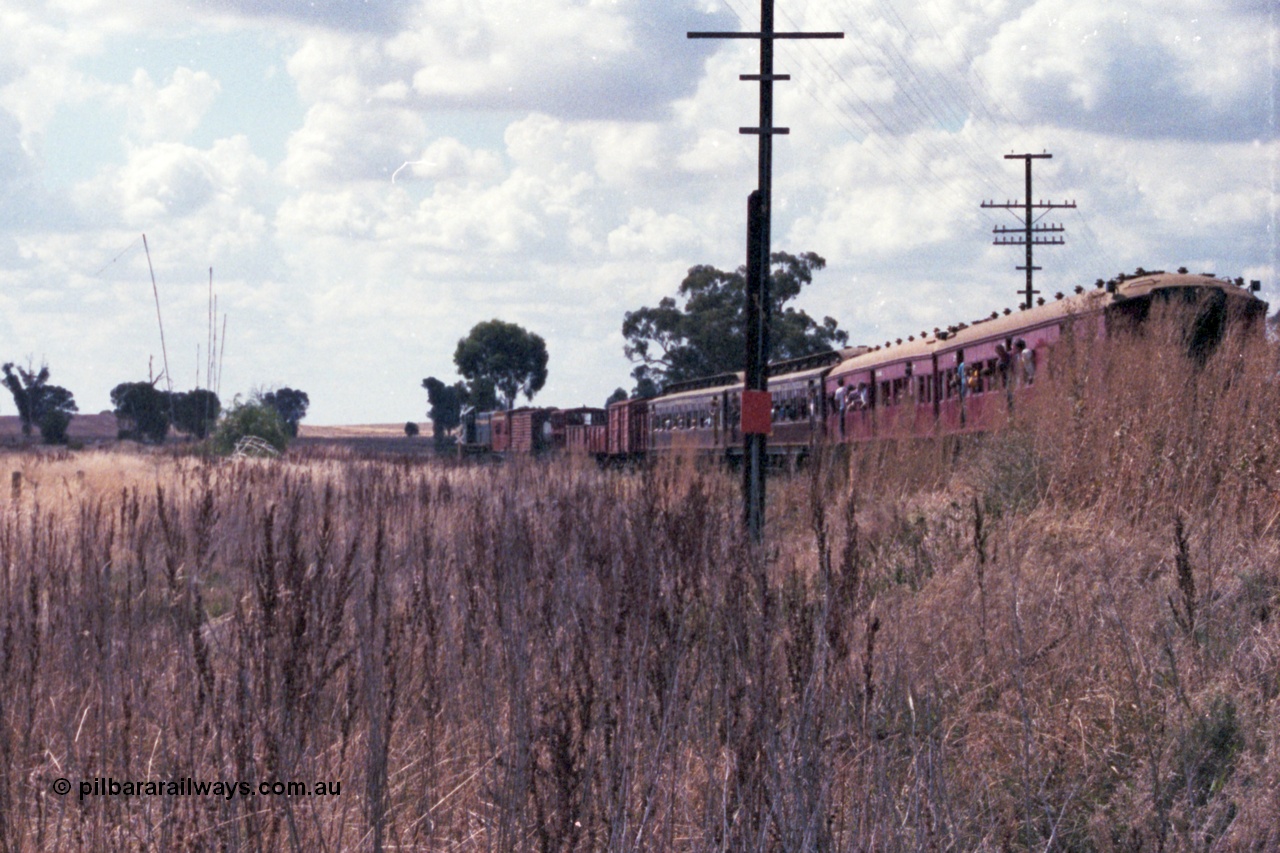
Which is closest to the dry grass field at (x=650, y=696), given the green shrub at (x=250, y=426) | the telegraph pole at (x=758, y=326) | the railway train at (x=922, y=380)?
the railway train at (x=922, y=380)

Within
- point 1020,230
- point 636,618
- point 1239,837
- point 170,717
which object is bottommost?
point 1239,837

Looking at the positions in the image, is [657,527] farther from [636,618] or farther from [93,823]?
[93,823]

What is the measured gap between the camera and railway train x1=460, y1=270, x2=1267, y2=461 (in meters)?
14.0

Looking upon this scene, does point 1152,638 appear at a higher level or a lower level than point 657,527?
lower

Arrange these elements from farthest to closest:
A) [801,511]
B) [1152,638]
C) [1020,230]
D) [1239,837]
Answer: [1020,230] < [801,511] < [1152,638] < [1239,837]

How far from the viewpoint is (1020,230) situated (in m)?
39.1

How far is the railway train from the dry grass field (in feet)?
4.05

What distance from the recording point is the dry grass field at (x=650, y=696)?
3.03 metres

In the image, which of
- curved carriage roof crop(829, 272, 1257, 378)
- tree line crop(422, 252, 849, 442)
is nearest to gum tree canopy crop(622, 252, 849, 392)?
tree line crop(422, 252, 849, 442)

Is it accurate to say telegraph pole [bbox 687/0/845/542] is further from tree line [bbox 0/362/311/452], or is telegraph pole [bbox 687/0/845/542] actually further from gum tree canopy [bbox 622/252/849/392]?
gum tree canopy [bbox 622/252/849/392]

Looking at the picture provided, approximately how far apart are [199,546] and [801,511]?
9453 millimetres

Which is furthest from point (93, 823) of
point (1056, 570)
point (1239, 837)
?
point (1056, 570)

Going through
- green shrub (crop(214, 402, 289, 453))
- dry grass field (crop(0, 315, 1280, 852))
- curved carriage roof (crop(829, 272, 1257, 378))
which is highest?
curved carriage roof (crop(829, 272, 1257, 378))

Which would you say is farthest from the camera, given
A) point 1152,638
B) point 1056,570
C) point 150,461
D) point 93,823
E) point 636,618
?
point 150,461
